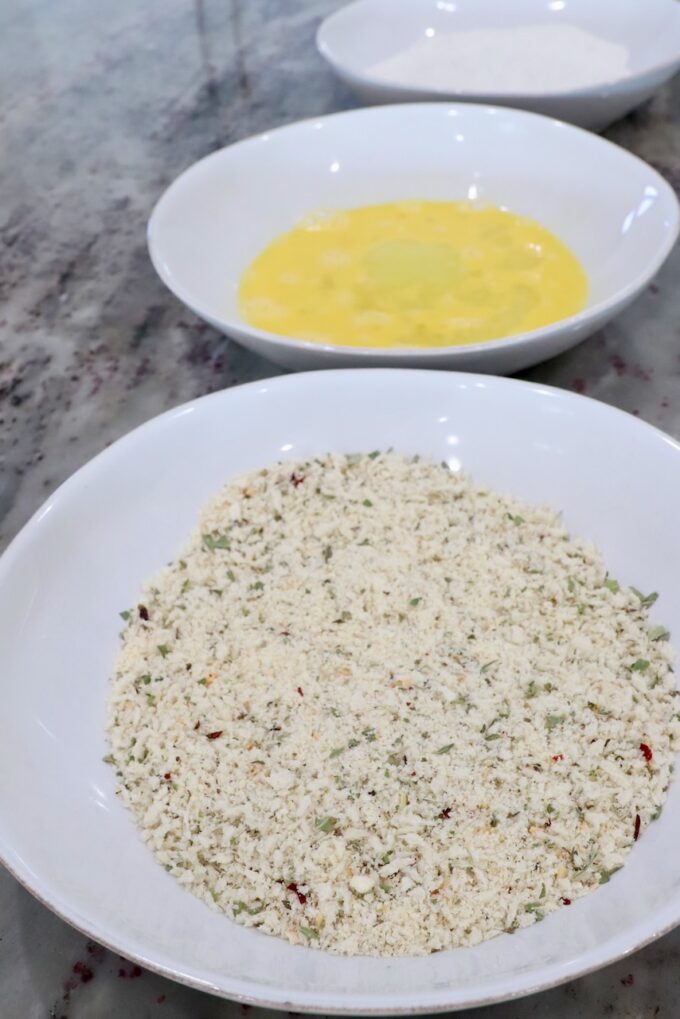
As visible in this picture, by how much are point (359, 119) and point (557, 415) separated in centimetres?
71

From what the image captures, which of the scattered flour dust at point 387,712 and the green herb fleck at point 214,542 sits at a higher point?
the green herb fleck at point 214,542

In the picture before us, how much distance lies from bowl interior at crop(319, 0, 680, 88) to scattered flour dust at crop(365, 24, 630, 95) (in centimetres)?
1

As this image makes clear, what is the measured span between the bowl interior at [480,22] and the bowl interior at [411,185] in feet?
0.83

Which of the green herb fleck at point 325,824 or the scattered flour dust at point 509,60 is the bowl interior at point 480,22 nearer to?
the scattered flour dust at point 509,60

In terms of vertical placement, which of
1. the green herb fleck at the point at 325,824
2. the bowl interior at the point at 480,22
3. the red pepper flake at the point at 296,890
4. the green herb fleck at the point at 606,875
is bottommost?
the green herb fleck at the point at 606,875

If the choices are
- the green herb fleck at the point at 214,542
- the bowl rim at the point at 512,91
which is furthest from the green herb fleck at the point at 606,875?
the bowl rim at the point at 512,91

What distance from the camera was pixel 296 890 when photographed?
62 centimetres

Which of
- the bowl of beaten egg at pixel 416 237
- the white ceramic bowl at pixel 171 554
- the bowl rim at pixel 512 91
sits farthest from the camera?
the bowl rim at pixel 512 91

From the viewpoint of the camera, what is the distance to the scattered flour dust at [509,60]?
1576 mm

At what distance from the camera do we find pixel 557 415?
2.92 feet

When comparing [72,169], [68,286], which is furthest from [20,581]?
[72,169]

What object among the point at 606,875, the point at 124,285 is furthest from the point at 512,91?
the point at 606,875

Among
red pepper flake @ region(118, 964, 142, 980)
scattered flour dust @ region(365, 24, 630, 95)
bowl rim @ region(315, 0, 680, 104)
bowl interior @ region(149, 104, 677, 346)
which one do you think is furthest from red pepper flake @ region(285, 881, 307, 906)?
scattered flour dust @ region(365, 24, 630, 95)

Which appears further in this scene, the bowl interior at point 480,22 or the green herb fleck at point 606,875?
the bowl interior at point 480,22
